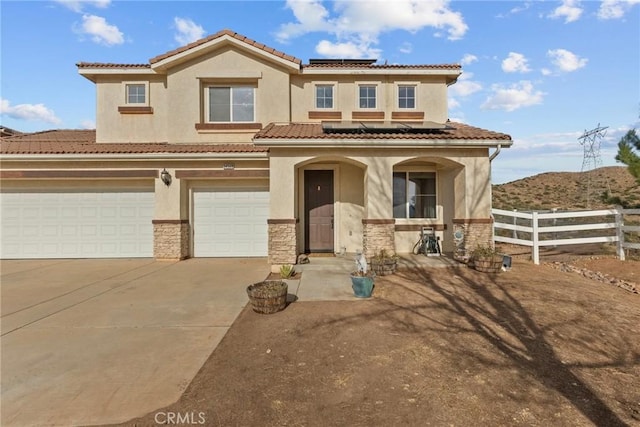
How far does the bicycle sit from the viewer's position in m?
10.1

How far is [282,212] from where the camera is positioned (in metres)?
9.14

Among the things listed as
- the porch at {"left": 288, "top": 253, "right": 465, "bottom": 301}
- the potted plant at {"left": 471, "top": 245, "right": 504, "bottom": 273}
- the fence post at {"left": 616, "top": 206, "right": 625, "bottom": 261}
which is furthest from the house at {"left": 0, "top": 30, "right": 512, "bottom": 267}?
the fence post at {"left": 616, "top": 206, "right": 625, "bottom": 261}

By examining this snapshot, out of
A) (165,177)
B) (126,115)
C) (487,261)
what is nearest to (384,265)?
(487,261)

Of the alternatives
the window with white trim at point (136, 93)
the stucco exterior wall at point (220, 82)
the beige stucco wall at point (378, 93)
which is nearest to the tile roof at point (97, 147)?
the stucco exterior wall at point (220, 82)

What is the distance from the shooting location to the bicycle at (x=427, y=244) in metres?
10.1

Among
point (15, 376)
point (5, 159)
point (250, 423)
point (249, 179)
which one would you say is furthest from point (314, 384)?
point (5, 159)

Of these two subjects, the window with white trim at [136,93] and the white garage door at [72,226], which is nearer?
the white garage door at [72,226]

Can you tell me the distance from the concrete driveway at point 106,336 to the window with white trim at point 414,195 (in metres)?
4.95

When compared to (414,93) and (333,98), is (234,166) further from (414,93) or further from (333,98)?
(414,93)

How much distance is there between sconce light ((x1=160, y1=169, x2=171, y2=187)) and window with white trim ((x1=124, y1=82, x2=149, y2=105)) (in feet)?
11.1

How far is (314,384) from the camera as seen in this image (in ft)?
11.5

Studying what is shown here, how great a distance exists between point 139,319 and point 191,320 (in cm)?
90

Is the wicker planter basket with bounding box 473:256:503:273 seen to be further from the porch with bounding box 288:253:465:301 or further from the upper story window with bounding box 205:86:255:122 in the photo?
the upper story window with bounding box 205:86:255:122

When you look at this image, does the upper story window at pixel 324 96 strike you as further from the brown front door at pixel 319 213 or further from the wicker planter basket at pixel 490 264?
the wicker planter basket at pixel 490 264
